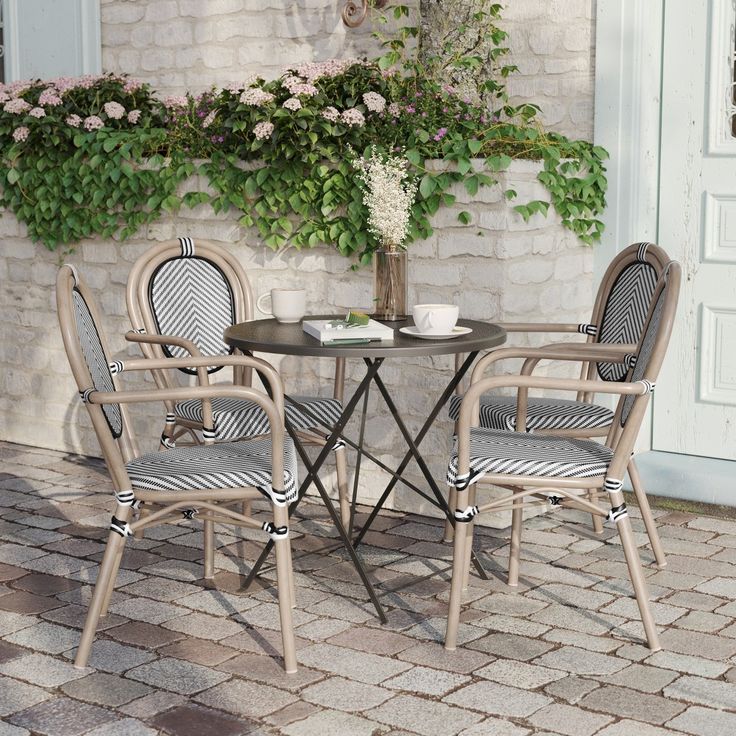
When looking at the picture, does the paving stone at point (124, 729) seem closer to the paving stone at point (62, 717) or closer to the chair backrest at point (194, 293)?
the paving stone at point (62, 717)

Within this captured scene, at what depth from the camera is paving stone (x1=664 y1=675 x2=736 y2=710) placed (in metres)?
2.83

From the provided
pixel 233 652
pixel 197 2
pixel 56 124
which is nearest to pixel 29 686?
pixel 233 652

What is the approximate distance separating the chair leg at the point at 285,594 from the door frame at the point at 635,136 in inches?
80.8

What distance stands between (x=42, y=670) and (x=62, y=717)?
0.99 ft

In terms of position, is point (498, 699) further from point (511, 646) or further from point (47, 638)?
point (47, 638)

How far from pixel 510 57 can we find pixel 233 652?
9.15 feet

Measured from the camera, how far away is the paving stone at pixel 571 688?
2855 millimetres

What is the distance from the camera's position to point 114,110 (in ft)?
17.3

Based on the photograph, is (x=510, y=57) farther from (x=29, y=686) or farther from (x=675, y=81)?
(x=29, y=686)

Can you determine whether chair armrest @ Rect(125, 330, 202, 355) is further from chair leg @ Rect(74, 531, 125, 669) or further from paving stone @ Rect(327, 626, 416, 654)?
paving stone @ Rect(327, 626, 416, 654)

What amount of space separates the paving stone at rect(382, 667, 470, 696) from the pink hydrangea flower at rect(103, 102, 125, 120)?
3.13 metres

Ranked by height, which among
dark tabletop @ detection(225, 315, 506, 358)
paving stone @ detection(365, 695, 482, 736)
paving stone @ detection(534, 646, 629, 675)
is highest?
dark tabletop @ detection(225, 315, 506, 358)

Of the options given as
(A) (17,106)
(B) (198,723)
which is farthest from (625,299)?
(A) (17,106)

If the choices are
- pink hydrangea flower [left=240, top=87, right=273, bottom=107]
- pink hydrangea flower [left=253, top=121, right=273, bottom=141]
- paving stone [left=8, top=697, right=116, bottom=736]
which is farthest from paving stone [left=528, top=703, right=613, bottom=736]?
pink hydrangea flower [left=240, top=87, right=273, bottom=107]
